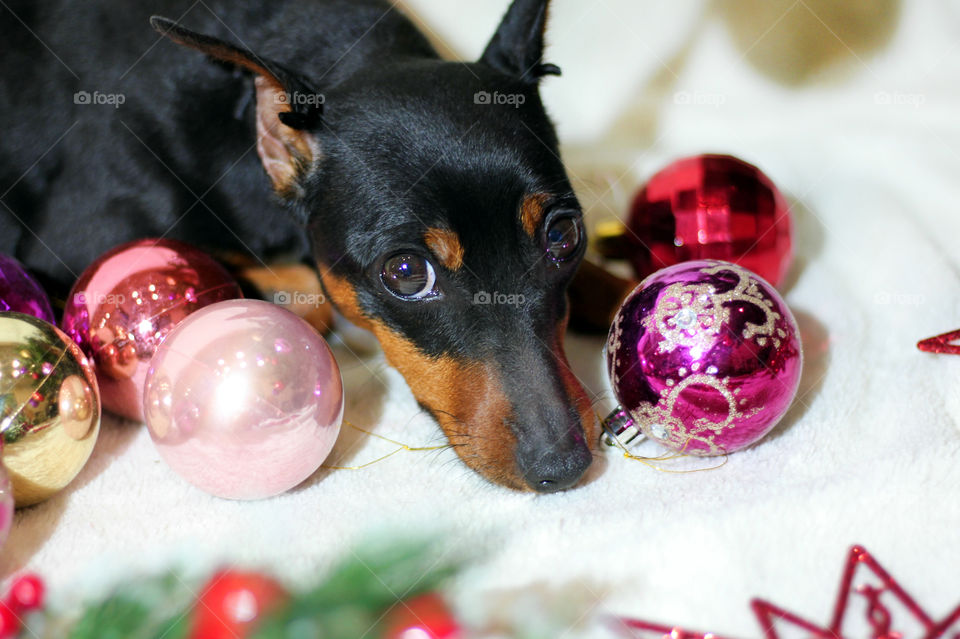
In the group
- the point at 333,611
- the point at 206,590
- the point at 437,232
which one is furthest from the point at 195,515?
the point at 437,232

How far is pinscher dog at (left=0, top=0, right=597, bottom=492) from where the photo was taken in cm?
220

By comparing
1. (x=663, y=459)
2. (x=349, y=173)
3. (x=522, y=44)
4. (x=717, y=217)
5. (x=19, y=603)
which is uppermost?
(x=522, y=44)

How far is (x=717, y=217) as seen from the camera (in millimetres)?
2730

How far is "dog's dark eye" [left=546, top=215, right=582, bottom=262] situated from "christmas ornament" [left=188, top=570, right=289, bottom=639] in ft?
3.49

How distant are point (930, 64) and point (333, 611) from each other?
10.3 ft

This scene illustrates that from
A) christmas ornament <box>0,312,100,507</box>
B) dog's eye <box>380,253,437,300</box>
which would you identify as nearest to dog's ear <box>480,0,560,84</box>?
dog's eye <box>380,253,437,300</box>

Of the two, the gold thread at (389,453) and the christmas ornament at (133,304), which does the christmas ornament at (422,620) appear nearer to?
the gold thread at (389,453)

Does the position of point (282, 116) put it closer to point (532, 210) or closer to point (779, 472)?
point (532, 210)

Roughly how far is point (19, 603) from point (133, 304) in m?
0.81

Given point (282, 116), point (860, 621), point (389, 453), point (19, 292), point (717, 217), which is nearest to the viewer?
point (860, 621)

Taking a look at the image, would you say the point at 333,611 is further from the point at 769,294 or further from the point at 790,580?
the point at 769,294

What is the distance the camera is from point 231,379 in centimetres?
209

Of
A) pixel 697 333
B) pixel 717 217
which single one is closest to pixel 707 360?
pixel 697 333

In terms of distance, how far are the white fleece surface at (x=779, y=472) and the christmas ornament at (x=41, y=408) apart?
0.13 meters
